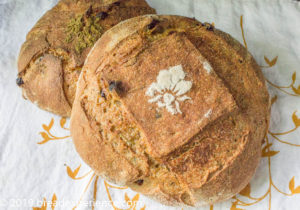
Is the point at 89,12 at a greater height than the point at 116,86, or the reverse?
the point at 89,12

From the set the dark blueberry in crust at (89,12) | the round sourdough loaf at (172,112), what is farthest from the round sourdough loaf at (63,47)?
the round sourdough loaf at (172,112)

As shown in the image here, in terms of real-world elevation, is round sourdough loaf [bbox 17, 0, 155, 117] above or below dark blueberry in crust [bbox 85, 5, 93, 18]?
below

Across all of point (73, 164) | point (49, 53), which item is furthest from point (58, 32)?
point (73, 164)

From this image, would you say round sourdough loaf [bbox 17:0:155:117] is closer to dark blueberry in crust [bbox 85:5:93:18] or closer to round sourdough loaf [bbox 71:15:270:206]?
dark blueberry in crust [bbox 85:5:93:18]

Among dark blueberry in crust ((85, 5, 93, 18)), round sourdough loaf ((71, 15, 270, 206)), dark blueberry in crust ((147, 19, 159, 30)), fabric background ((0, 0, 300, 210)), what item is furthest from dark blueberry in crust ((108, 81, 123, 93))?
fabric background ((0, 0, 300, 210))

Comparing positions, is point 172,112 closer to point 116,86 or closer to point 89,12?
point 116,86

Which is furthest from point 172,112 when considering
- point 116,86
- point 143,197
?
point 143,197

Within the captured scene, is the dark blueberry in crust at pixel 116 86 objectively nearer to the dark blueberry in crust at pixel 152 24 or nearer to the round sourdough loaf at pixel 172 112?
the round sourdough loaf at pixel 172 112
